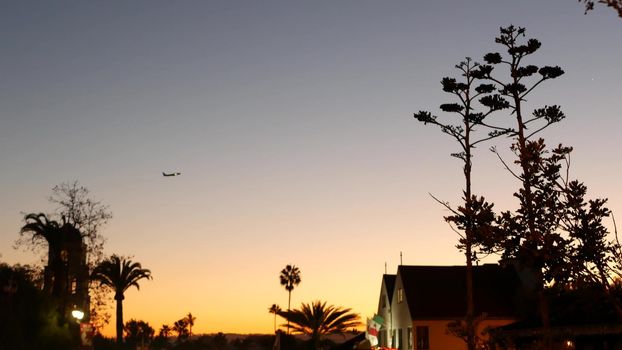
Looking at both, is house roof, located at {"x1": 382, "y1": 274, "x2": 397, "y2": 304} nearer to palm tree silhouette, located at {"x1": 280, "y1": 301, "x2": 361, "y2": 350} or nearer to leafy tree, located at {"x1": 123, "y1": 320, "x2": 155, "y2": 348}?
palm tree silhouette, located at {"x1": 280, "y1": 301, "x2": 361, "y2": 350}

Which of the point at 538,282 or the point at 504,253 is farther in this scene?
the point at 538,282

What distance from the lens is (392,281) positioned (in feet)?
199

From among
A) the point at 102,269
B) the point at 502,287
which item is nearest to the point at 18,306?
the point at 102,269

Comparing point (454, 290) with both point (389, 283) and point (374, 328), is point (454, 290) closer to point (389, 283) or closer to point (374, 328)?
point (374, 328)

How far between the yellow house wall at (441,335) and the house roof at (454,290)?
15.3 inches

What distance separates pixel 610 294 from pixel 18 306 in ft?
125

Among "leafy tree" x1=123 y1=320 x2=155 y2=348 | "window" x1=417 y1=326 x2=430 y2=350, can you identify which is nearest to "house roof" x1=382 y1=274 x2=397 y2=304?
"window" x1=417 y1=326 x2=430 y2=350

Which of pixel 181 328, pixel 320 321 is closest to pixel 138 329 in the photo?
pixel 181 328

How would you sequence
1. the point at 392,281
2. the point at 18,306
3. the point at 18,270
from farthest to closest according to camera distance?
the point at 392,281
the point at 18,270
the point at 18,306

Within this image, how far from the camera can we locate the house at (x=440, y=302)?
51344 millimetres

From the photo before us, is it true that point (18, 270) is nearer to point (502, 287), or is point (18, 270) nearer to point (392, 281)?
point (392, 281)

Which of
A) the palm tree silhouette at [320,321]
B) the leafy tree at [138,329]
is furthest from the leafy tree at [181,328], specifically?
the palm tree silhouette at [320,321]

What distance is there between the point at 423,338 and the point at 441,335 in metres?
1.24

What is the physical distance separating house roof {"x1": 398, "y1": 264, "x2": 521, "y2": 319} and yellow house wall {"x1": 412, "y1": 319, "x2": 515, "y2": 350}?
39 cm
